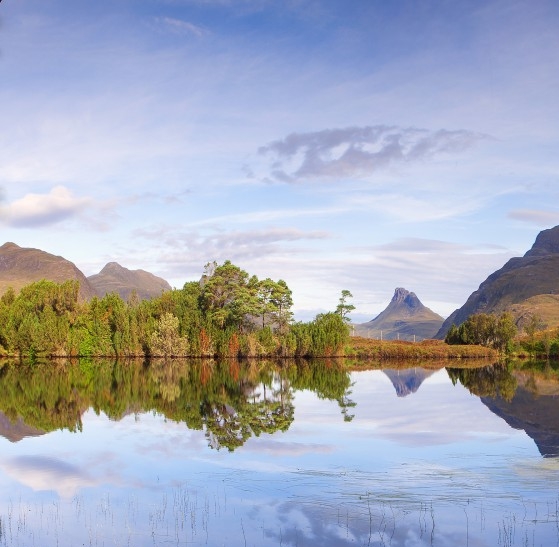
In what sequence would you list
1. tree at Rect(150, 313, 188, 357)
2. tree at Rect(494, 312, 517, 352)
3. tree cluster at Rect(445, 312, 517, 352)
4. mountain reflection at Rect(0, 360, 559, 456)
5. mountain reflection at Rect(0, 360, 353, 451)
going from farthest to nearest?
tree cluster at Rect(445, 312, 517, 352) → tree at Rect(494, 312, 517, 352) → tree at Rect(150, 313, 188, 357) → mountain reflection at Rect(0, 360, 353, 451) → mountain reflection at Rect(0, 360, 559, 456)

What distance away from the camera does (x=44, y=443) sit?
22.2 m

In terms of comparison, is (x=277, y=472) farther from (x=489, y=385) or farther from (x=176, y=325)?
(x=176, y=325)

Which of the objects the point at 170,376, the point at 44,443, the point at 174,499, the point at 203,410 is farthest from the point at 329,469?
the point at 170,376

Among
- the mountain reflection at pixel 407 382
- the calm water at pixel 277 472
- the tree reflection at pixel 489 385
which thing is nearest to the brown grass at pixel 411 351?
the mountain reflection at pixel 407 382

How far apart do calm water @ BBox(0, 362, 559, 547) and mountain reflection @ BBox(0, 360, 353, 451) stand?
19 centimetres

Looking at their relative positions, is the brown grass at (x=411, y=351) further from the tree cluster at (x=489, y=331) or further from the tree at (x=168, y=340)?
the tree at (x=168, y=340)

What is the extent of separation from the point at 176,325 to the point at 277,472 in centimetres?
7080

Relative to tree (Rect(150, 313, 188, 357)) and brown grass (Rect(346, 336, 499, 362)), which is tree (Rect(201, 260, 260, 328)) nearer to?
tree (Rect(150, 313, 188, 357))

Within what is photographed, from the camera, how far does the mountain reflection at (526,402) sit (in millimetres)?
23469

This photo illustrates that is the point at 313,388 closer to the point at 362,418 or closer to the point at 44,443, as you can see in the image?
the point at 362,418

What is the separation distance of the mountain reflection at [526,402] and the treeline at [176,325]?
118 ft

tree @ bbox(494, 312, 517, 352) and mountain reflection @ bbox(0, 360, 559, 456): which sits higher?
tree @ bbox(494, 312, 517, 352)

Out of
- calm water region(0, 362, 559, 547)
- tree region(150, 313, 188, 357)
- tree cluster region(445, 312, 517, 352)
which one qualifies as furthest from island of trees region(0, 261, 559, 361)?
calm water region(0, 362, 559, 547)

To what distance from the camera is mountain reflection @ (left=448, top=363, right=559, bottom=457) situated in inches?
924
